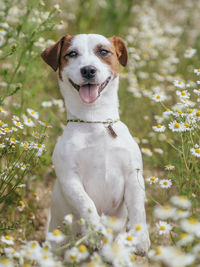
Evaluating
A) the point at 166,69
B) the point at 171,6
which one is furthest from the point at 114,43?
the point at 171,6

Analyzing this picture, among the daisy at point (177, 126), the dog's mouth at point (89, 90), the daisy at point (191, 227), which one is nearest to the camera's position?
the daisy at point (191, 227)

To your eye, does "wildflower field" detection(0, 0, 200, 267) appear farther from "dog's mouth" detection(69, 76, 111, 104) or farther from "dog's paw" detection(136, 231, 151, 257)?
"dog's mouth" detection(69, 76, 111, 104)

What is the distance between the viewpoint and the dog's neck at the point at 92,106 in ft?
8.61

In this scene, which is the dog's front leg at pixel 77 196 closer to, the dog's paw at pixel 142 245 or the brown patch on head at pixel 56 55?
the dog's paw at pixel 142 245

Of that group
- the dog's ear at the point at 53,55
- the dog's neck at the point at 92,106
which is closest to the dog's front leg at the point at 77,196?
the dog's neck at the point at 92,106

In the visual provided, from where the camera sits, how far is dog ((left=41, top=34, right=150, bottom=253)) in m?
2.44

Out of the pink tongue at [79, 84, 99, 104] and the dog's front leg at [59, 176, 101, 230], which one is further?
the pink tongue at [79, 84, 99, 104]

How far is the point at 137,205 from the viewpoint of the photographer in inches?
96.0

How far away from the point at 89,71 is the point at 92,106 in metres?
0.26

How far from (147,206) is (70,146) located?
Result: 62.5 inches

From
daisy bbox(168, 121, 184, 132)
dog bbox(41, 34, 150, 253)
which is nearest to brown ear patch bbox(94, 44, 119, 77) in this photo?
dog bbox(41, 34, 150, 253)

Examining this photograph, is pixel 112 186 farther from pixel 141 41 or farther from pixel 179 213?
pixel 141 41

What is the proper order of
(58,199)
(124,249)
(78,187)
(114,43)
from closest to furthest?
(124,249) → (78,187) → (58,199) → (114,43)

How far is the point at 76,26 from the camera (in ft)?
20.3
